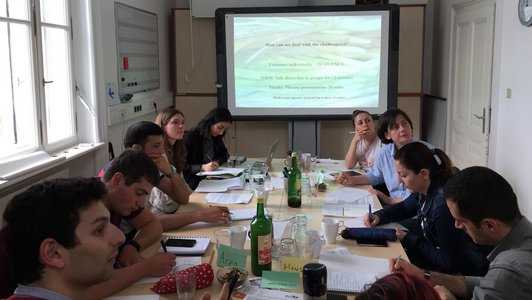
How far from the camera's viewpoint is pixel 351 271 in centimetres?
170

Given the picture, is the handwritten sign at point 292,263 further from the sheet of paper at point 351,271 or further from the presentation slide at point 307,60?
the presentation slide at point 307,60

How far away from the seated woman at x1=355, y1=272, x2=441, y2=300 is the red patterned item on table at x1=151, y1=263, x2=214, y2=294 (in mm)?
807

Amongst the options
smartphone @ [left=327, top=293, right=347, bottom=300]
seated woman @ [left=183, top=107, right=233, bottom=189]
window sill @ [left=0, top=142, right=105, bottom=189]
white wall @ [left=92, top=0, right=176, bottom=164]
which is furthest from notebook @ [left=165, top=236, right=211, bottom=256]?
white wall @ [left=92, top=0, right=176, bottom=164]

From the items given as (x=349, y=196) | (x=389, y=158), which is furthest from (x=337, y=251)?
(x=389, y=158)

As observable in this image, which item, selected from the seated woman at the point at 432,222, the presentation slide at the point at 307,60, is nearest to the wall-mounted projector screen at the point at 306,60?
the presentation slide at the point at 307,60

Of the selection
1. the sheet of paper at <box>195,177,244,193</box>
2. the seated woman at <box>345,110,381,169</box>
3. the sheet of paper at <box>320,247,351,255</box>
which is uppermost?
the seated woman at <box>345,110,381,169</box>

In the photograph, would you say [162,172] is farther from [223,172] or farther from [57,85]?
[57,85]

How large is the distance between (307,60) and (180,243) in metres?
3.93

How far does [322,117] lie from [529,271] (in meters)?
4.23

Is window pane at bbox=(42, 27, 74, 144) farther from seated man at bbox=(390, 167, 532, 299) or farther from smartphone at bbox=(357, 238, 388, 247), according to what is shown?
seated man at bbox=(390, 167, 532, 299)

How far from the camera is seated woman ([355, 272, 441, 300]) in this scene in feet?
2.82

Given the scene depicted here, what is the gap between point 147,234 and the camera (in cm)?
202

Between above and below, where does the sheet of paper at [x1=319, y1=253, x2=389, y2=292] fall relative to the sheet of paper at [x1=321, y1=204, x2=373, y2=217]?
below

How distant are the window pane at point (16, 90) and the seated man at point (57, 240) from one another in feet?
6.07
